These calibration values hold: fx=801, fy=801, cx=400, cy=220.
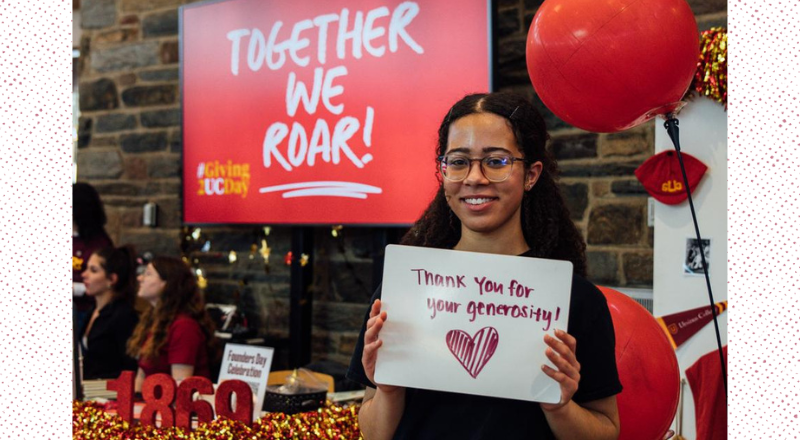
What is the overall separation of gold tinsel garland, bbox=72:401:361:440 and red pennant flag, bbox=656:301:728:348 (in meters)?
1.01

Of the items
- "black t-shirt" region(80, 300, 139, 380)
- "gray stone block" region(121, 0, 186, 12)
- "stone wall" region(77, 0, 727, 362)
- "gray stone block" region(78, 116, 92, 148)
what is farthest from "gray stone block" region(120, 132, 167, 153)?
"black t-shirt" region(80, 300, 139, 380)

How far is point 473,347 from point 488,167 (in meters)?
0.25

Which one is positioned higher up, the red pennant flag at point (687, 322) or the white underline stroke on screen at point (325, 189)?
the white underline stroke on screen at point (325, 189)

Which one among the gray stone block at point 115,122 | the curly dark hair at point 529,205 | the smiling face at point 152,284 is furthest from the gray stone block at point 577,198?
the gray stone block at point 115,122

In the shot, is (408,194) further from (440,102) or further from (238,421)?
(238,421)

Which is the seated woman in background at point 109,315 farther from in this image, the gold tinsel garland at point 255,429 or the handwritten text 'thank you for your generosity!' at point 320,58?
the gold tinsel garland at point 255,429

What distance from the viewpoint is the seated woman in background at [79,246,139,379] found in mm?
3256

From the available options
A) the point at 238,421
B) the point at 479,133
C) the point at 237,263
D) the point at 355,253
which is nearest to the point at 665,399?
the point at 479,133

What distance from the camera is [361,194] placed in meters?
3.36

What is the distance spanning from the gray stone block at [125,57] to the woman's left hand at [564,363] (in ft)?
12.3

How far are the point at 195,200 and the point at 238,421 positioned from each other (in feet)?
7.18

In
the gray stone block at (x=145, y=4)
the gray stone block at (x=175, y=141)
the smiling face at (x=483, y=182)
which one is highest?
the gray stone block at (x=145, y=4)

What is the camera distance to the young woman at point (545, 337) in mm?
1109
